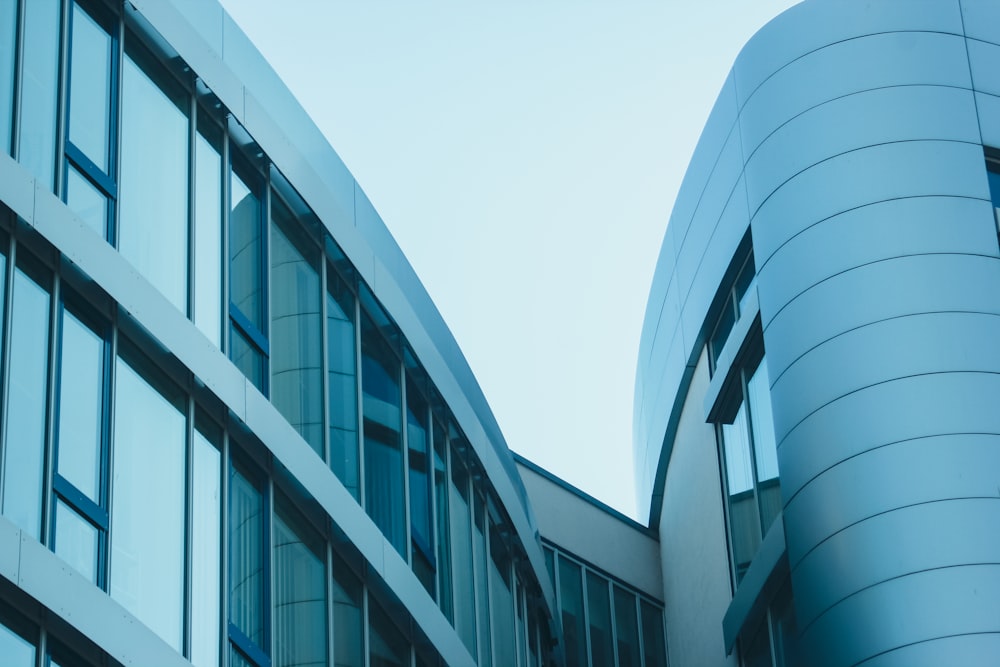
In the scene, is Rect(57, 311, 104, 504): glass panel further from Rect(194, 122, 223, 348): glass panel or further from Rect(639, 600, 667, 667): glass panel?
Rect(639, 600, 667, 667): glass panel

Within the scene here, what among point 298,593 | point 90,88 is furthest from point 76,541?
point 90,88

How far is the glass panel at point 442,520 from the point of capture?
19812mm

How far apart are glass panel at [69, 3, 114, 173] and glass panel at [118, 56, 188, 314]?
0.25m

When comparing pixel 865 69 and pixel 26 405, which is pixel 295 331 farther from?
pixel 865 69

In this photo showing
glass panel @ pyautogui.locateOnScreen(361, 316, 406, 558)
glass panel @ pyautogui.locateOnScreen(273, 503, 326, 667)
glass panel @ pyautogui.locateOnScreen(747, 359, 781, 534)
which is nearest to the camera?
glass panel @ pyautogui.locateOnScreen(273, 503, 326, 667)

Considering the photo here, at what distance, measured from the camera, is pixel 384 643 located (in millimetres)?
18062

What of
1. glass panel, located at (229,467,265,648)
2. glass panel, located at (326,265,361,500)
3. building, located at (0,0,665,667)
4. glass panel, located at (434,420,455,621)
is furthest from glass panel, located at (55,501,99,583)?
glass panel, located at (434,420,455,621)

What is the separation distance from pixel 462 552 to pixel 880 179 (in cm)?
706

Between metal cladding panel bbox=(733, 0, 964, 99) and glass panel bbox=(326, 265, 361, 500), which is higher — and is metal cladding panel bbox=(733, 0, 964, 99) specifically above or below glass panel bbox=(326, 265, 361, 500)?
above

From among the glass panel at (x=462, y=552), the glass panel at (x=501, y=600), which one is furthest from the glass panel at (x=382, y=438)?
the glass panel at (x=501, y=600)

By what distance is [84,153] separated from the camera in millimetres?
14234

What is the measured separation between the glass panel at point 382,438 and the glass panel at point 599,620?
11768 mm

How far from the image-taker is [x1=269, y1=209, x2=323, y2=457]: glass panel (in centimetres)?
1684

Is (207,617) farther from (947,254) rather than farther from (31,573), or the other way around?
(947,254)
